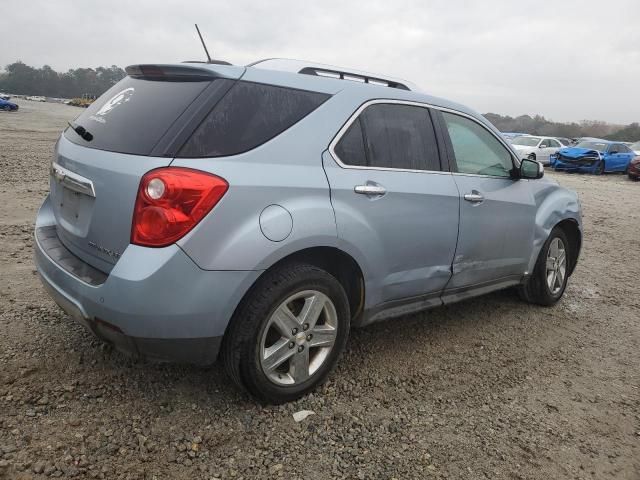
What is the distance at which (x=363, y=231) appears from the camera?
2.75m

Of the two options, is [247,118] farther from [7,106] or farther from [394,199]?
[7,106]

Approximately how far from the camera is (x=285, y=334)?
257 cm

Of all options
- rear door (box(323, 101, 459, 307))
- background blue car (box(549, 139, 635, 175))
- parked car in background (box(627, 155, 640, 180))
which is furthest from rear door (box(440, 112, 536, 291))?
background blue car (box(549, 139, 635, 175))

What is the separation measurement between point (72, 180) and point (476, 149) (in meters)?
2.67

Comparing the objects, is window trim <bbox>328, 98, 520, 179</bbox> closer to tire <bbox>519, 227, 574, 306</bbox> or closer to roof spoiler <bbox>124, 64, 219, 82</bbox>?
roof spoiler <bbox>124, 64, 219, 82</bbox>

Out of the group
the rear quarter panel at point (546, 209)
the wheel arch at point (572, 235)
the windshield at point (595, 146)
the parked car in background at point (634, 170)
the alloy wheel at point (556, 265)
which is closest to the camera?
the rear quarter panel at point (546, 209)

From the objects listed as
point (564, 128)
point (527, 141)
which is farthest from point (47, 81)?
point (527, 141)

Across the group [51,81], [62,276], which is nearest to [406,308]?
[62,276]

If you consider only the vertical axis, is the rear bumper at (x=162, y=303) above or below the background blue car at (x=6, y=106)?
above

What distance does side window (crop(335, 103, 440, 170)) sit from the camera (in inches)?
112

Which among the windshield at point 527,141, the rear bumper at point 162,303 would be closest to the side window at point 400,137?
the rear bumper at point 162,303

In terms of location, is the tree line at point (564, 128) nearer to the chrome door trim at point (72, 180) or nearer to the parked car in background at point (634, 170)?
the parked car in background at point (634, 170)

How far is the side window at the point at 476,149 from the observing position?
352 centimetres

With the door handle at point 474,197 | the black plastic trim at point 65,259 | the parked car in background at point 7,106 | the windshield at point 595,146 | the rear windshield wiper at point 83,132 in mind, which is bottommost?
the parked car in background at point 7,106
